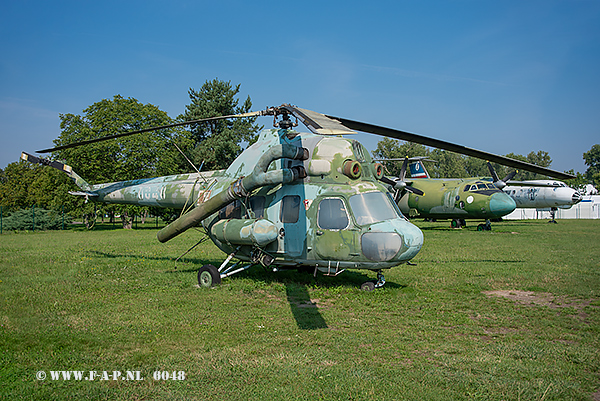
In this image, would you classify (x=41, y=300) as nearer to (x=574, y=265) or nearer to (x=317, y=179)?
(x=317, y=179)

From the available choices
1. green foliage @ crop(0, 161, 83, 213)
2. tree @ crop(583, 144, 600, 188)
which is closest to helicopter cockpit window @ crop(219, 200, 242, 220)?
green foliage @ crop(0, 161, 83, 213)

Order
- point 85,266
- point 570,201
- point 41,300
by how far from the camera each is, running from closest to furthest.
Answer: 1. point 41,300
2. point 85,266
3. point 570,201

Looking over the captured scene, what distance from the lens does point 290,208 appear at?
10.2 metres

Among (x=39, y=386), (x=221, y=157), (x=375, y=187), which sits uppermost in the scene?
(x=221, y=157)

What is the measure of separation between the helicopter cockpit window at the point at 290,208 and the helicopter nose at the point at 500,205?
22.3 m

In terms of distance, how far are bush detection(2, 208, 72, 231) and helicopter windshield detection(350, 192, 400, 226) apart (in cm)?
3711

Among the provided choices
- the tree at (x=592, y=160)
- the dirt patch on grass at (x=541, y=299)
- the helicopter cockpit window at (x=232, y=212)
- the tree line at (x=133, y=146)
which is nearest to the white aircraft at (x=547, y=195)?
the tree line at (x=133, y=146)

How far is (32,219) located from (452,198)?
3565 centimetres

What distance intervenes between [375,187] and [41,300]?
26.1ft

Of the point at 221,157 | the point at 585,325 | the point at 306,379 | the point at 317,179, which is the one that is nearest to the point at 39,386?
the point at 306,379

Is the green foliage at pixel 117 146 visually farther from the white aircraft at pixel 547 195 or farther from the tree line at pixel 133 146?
the white aircraft at pixel 547 195

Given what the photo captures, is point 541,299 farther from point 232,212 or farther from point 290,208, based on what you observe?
point 232,212

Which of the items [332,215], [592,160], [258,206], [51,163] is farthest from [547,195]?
[592,160]

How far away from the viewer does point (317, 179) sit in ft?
33.3
